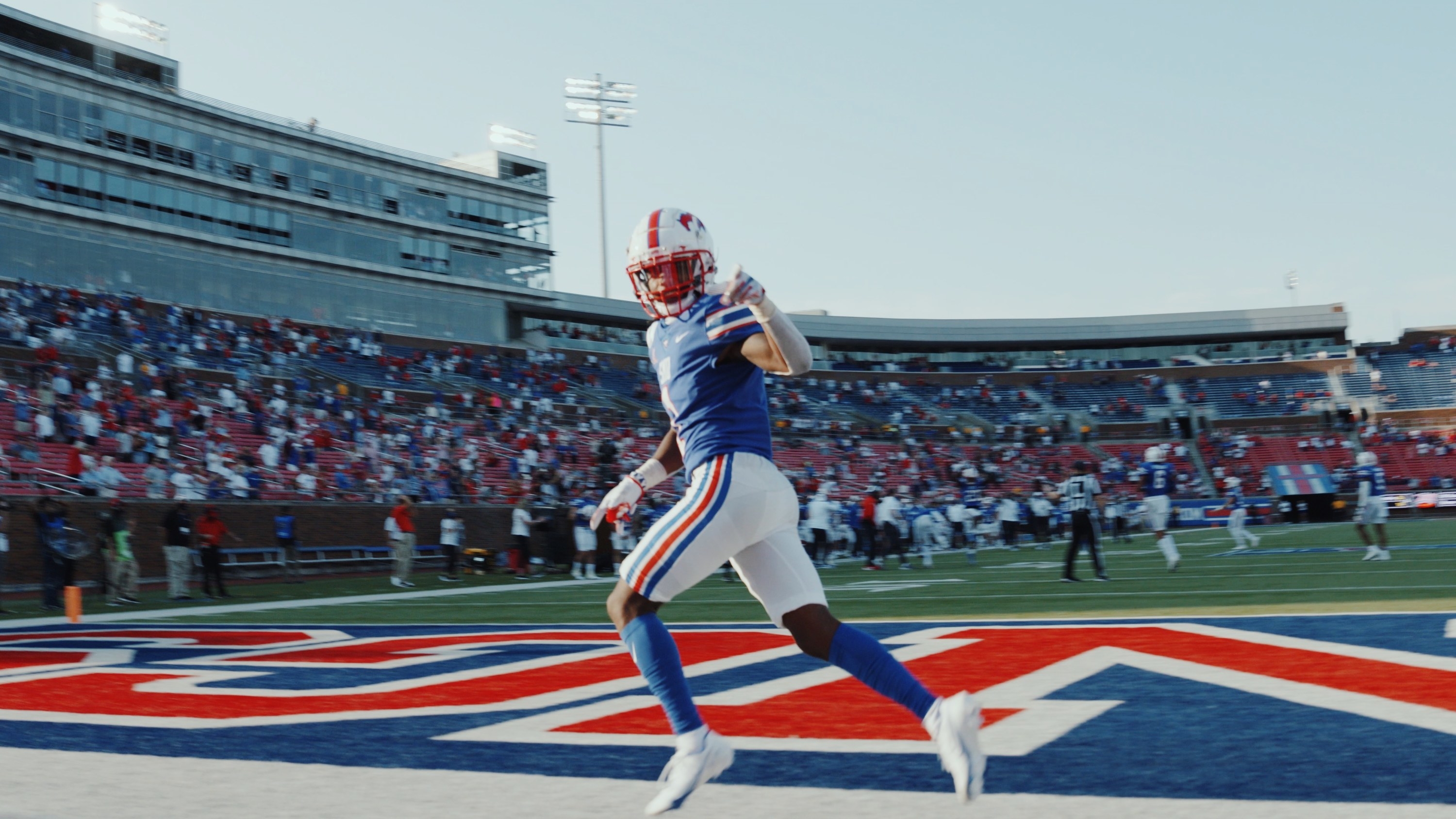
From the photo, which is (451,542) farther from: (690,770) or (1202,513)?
(1202,513)

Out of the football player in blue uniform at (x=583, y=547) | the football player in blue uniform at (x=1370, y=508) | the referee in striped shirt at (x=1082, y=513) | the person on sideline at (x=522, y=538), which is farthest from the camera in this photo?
the person on sideline at (x=522, y=538)

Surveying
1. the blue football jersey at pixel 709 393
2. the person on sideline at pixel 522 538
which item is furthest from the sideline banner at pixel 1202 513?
the blue football jersey at pixel 709 393

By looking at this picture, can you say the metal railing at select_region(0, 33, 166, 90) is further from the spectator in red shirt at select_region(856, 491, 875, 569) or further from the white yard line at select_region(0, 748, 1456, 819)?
the white yard line at select_region(0, 748, 1456, 819)

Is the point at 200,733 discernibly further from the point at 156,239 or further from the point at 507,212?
the point at 507,212

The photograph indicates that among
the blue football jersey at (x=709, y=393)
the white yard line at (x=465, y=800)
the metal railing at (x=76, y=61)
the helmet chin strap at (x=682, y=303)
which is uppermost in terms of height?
the metal railing at (x=76, y=61)

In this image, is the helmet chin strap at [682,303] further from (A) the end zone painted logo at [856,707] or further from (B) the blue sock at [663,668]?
(A) the end zone painted logo at [856,707]

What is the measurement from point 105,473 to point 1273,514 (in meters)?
39.6

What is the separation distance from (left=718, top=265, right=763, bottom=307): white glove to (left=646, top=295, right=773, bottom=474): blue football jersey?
0.40 metres

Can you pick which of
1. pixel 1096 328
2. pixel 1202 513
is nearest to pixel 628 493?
pixel 1202 513

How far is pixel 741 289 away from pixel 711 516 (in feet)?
2.59

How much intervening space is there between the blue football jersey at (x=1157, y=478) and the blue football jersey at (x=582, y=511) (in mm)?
29282

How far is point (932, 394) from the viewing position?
6228 cm

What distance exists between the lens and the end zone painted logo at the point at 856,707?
13.3 ft

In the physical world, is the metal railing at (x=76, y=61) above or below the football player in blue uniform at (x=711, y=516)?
above
